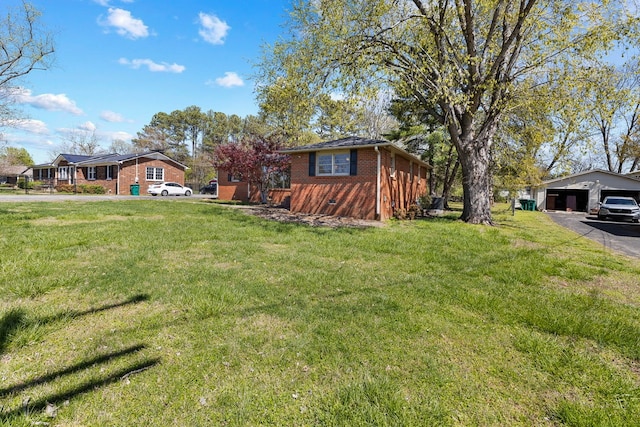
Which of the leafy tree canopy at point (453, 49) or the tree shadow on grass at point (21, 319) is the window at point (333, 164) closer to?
the leafy tree canopy at point (453, 49)

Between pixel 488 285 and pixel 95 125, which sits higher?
pixel 95 125

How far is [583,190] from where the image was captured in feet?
82.3

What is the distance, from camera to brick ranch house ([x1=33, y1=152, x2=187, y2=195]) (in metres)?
28.5

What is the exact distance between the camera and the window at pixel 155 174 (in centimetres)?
3027

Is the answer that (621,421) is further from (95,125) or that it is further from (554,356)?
(95,125)

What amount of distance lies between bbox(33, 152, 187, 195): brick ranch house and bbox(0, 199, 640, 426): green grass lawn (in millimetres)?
25989

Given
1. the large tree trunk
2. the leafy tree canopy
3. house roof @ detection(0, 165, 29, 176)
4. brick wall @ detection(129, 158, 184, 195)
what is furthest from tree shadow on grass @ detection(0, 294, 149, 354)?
house roof @ detection(0, 165, 29, 176)

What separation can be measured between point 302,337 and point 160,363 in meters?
1.23

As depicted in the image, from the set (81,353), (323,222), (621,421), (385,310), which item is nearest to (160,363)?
(81,353)

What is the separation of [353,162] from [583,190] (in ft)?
77.4

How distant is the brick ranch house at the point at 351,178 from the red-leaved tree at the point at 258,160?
2.83 metres

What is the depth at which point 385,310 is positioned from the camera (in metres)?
3.63

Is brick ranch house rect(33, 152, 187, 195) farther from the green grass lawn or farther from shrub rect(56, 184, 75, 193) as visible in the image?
the green grass lawn

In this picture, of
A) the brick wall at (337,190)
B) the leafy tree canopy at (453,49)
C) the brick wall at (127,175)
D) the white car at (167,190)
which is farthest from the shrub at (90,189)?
the leafy tree canopy at (453,49)
